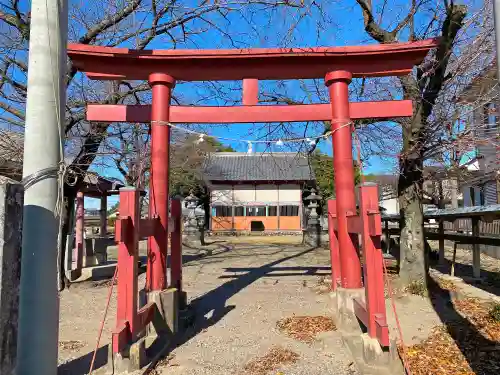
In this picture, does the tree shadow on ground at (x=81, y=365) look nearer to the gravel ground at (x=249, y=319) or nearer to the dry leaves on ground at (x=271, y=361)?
the gravel ground at (x=249, y=319)

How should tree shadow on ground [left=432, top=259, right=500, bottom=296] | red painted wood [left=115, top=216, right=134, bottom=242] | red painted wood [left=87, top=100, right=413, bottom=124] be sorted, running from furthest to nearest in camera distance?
tree shadow on ground [left=432, top=259, right=500, bottom=296] → red painted wood [left=87, top=100, right=413, bottom=124] → red painted wood [left=115, top=216, right=134, bottom=242]

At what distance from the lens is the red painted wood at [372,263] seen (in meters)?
4.04

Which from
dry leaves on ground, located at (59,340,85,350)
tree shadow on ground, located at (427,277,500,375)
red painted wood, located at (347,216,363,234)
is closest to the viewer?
tree shadow on ground, located at (427,277,500,375)

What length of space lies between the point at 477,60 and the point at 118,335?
7.00 meters

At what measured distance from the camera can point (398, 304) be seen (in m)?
6.53

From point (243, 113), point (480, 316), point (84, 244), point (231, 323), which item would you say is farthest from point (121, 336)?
point (84, 244)

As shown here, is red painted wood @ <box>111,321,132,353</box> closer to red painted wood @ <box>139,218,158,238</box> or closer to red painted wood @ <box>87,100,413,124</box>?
red painted wood @ <box>139,218,158,238</box>

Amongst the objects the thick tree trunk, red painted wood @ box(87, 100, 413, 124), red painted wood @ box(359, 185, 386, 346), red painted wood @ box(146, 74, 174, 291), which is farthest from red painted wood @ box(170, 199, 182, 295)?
the thick tree trunk

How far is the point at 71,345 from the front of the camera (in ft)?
16.4

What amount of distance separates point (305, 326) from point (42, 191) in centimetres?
411

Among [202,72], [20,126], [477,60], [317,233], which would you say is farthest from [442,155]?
[317,233]

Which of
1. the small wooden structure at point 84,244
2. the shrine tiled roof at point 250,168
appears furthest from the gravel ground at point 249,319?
the shrine tiled roof at point 250,168

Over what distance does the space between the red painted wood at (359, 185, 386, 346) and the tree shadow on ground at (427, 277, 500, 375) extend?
3.98 feet

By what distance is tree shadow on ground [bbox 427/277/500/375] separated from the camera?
4273 mm
